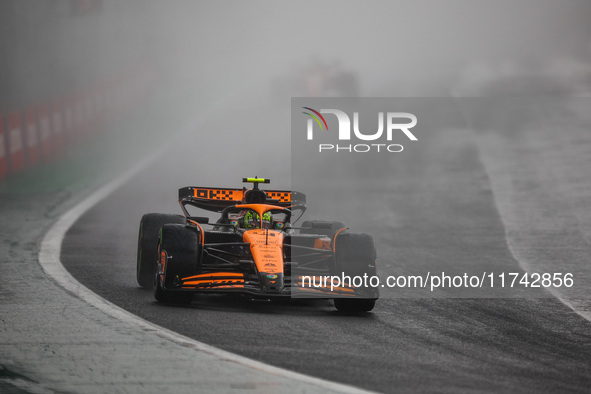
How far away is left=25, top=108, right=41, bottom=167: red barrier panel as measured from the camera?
21.3m

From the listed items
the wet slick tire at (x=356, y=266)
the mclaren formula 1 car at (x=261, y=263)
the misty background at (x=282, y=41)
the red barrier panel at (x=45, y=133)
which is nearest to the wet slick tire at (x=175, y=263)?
the mclaren formula 1 car at (x=261, y=263)

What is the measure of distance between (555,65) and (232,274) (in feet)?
85.1

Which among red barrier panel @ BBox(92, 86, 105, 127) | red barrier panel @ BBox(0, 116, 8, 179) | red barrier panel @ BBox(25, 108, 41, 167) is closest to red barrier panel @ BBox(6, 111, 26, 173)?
red barrier panel @ BBox(0, 116, 8, 179)

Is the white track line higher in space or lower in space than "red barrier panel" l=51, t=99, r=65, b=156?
lower

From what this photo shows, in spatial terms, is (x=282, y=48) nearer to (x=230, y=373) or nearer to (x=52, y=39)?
(x=52, y=39)

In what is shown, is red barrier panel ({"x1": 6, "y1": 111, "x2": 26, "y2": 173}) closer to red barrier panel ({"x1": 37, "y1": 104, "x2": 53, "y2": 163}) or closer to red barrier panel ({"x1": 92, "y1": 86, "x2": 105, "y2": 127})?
red barrier panel ({"x1": 37, "y1": 104, "x2": 53, "y2": 163})

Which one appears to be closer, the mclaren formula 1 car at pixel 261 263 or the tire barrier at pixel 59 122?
the mclaren formula 1 car at pixel 261 263

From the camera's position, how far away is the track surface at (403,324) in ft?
21.7

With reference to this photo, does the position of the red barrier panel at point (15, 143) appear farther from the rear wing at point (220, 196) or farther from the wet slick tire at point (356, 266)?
the wet slick tire at point (356, 266)

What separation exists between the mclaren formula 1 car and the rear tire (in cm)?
2

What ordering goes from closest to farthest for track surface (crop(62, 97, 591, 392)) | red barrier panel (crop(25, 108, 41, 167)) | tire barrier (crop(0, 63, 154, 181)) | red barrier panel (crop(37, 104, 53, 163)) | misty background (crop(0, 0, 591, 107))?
1. track surface (crop(62, 97, 591, 392))
2. tire barrier (crop(0, 63, 154, 181))
3. red barrier panel (crop(25, 108, 41, 167))
4. red barrier panel (crop(37, 104, 53, 163))
5. misty background (crop(0, 0, 591, 107))

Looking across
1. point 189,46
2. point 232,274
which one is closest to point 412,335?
point 232,274

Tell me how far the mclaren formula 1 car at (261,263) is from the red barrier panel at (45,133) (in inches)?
487

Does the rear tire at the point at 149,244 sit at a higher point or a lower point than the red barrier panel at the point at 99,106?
lower
